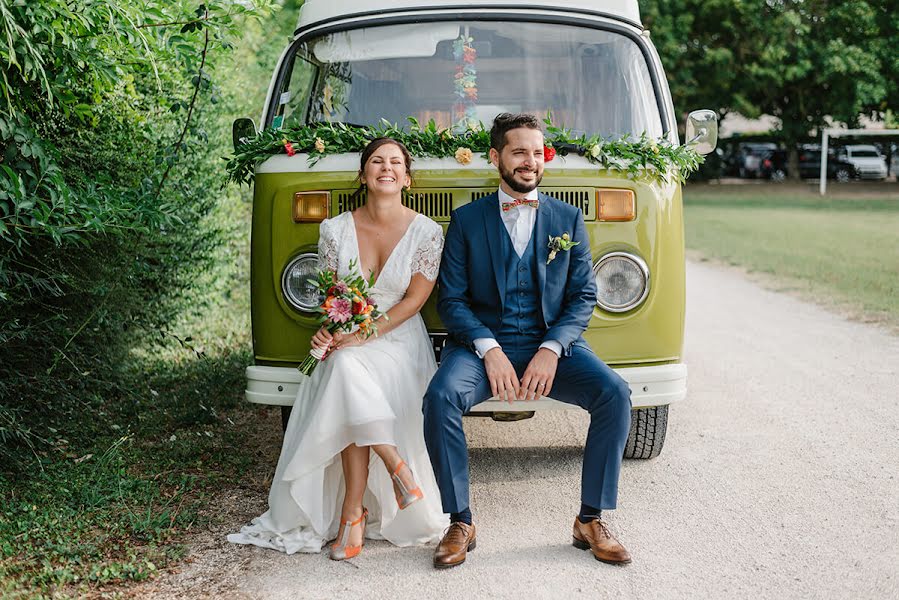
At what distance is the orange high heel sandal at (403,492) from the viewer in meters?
4.07

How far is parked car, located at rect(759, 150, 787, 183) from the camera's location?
42312 mm

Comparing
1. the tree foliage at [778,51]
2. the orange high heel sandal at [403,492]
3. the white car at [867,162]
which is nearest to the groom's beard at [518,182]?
the orange high heel sandal at [403,492]

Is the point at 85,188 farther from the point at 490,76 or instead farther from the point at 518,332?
the point at 518,332

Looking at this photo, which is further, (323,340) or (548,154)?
(548,154)

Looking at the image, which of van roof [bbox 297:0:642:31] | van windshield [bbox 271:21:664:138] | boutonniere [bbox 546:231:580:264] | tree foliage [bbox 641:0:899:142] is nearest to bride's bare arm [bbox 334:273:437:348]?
boutonniere [bbox 546:231:580:264]

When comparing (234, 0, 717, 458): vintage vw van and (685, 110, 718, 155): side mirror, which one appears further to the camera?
(685, 110, 718, 155): side mirror

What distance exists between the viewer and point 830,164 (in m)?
39.3

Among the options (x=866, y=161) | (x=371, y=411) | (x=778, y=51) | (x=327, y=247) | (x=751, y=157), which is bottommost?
(x=371, y=411)

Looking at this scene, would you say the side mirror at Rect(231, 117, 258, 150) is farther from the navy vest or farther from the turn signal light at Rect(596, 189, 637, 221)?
the turn signal light at Rect(596, 189, 637, 221)

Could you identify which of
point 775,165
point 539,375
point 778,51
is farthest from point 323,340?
point 775,165

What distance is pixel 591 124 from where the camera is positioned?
16.4 ft

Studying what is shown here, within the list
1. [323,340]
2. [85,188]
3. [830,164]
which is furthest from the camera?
[830,164]

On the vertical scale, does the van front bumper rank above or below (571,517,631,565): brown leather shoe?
above

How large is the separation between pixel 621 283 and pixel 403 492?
4.73 ft
